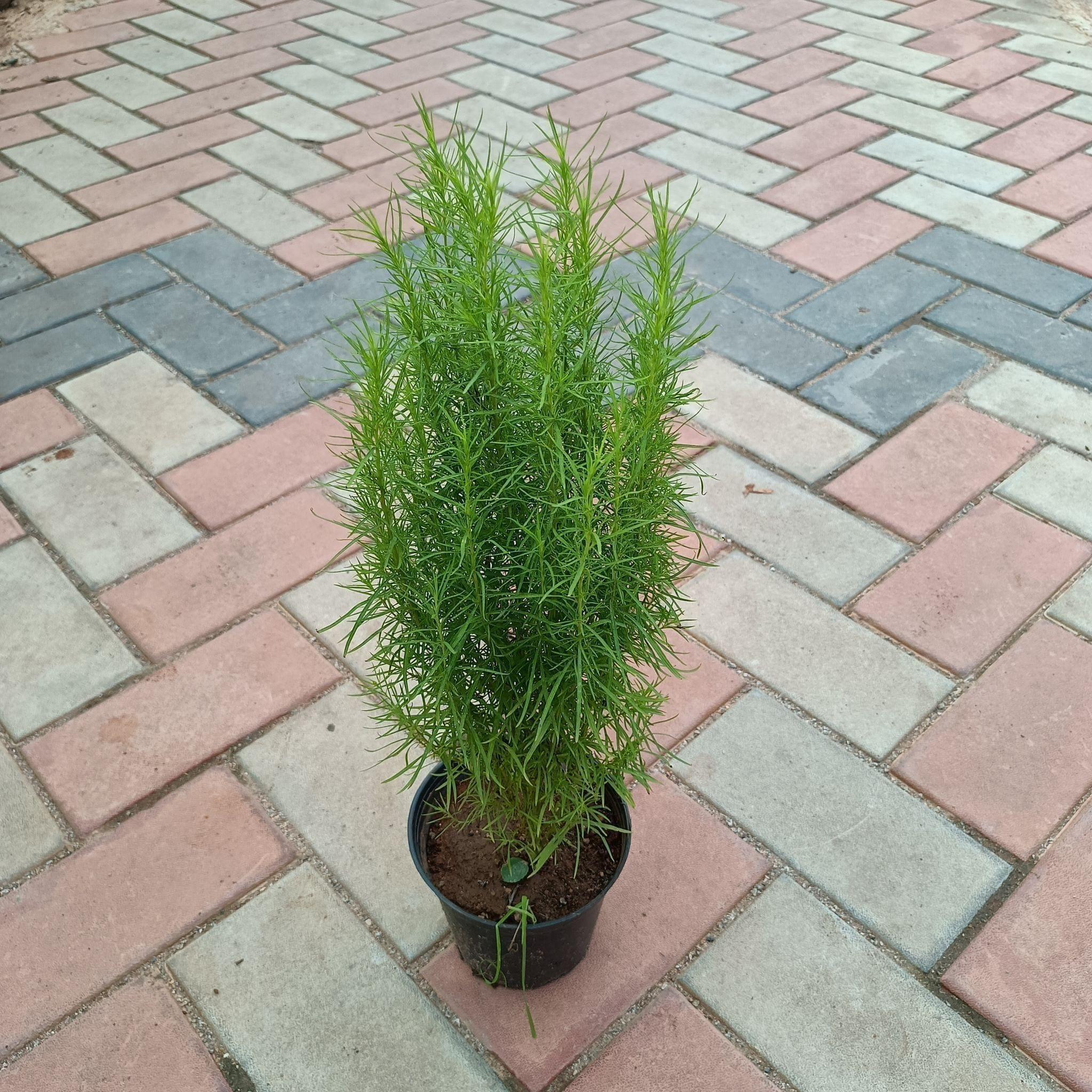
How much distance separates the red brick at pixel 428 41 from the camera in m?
4.95

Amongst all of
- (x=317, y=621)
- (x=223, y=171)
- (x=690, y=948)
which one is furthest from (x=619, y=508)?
(x=223, y=171)

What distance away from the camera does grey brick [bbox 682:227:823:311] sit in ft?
11.1

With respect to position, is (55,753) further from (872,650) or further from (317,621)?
(872,650)

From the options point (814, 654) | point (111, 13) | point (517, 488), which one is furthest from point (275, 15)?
point (517, 488)

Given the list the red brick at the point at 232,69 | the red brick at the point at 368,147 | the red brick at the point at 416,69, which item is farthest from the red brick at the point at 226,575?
the red brick at the point at 232,69

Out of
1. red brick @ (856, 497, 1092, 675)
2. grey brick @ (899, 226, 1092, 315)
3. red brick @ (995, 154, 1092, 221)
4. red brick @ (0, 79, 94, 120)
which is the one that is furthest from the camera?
red brick @ (0, 79, 94, 120)

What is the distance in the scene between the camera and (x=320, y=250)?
362cm

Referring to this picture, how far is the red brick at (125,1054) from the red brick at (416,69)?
3.93 meters

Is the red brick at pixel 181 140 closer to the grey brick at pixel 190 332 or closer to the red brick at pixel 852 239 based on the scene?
the grey brick at pixel 190 332

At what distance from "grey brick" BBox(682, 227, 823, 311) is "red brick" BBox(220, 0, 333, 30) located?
2957 millimetres

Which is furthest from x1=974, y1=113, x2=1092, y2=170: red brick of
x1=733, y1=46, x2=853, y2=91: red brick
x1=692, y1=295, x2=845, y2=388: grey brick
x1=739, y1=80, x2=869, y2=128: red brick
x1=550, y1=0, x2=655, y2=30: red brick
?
x1=550, y1=0, x2=655, y2=30: red brick

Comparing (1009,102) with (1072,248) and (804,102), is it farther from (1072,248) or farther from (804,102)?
(1072,248)

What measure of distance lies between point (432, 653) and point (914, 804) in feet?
3.59

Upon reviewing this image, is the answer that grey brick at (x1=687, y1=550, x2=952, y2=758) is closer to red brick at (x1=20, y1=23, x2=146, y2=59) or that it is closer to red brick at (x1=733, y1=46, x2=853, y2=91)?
red brick at (x1=733, y1=46, x2=853, y2=91)
